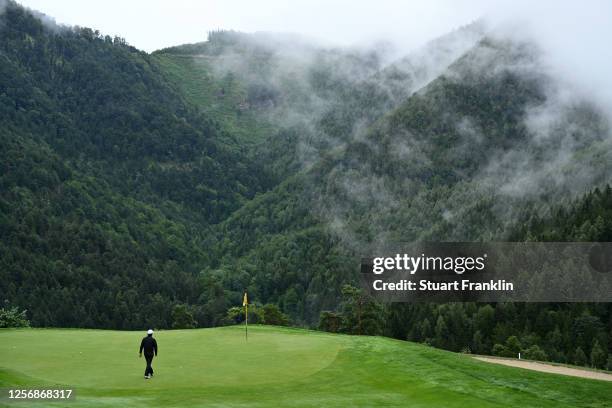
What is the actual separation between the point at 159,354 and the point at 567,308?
149m

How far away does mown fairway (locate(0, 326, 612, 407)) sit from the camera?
26922mm

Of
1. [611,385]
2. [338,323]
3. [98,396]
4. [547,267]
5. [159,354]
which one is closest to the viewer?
[98,396]

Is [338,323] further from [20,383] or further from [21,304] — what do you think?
[21,304]

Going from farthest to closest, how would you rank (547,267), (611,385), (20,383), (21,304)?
(21,304) < (547,267) < (611,385) < (20,383)

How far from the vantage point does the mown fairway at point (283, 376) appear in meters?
26.9

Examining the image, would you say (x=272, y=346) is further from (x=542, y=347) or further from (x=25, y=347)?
(x=542, y=347)

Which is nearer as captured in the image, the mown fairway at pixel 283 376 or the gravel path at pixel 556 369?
the mown fairway at pixel 283 376

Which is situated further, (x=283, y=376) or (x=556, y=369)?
(x=556, y=369)

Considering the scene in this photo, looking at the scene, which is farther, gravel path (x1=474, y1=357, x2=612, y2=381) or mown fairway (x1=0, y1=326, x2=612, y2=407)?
gravel path (x1=474, y1=357, x2=612, y2=381)

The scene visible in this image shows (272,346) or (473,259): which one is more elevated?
(473,259)

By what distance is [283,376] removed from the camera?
3111 centimetres

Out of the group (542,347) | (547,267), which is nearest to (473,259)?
(547,267)

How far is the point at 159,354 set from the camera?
120ft

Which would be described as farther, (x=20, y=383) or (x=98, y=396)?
(x=20, y=383)
